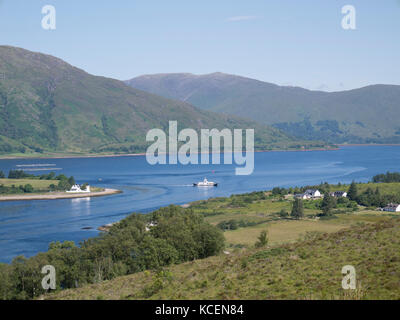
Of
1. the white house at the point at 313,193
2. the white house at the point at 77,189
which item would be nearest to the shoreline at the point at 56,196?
the white house at the point at 77,189

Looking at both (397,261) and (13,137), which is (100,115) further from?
(397,261)

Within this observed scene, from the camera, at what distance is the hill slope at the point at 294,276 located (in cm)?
950

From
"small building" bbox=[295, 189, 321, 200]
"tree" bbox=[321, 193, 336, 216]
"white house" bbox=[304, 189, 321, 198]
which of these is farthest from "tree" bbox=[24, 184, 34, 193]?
"tree" bbox=[321, 193, 336, 216]

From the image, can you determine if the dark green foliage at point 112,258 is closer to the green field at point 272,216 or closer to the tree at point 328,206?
the green field at point 272,216

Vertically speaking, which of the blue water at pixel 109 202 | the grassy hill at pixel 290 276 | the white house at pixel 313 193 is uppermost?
the grassy hill at pixel 290 276

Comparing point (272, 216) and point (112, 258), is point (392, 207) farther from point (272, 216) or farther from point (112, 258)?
point (112, 258)

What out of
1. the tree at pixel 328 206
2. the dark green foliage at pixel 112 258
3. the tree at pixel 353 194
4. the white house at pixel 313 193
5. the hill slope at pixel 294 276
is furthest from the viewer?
the white house at pixel 313 193

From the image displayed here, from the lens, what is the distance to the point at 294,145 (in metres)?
200

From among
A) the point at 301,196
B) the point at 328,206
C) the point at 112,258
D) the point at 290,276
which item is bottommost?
the point at 301,196

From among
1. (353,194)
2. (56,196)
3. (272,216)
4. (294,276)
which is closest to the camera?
(294,276)

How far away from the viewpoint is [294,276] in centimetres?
1089

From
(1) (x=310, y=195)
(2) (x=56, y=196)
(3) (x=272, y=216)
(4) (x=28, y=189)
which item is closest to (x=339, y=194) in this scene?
(1) (x=310, y=195)

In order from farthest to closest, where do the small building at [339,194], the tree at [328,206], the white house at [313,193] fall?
the white house at [313,193] < the small building at [339,194] < the tree at [328,206]

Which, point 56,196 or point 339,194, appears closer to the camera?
point 339,194
